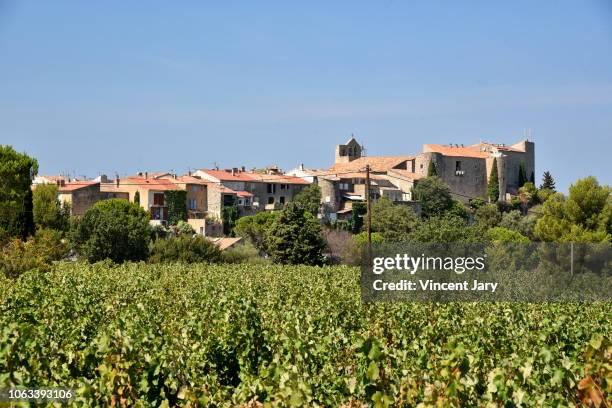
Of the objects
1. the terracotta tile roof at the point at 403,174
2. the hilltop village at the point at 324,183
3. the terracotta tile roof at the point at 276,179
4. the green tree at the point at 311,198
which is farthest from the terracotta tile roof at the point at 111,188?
the terracotta tile roof at the point at 403,174

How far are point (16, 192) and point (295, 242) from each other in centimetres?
1378

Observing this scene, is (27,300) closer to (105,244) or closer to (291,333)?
(291,333)

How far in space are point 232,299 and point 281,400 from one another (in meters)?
7.21

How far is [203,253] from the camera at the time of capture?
46312 mm

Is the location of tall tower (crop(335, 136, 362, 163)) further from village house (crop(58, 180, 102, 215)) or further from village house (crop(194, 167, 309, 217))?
village house (crop(58, 180, 102, 215))

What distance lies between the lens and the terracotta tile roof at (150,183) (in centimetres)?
7662

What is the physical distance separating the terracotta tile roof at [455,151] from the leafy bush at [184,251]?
2196 inches

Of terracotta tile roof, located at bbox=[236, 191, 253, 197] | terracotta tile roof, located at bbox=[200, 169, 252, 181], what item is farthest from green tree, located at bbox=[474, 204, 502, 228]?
terracotta tile roof, located at bbox=[200, 169, 252, 181]

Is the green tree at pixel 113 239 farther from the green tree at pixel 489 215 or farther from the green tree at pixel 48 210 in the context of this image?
the green tree at pixel 489 215

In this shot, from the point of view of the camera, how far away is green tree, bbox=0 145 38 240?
47.0 meters

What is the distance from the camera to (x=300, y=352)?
11094 mm

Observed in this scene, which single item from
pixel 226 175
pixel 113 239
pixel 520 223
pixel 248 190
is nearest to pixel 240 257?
pixel 113 239

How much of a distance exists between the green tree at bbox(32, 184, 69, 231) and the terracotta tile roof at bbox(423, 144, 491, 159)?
46.6 meters

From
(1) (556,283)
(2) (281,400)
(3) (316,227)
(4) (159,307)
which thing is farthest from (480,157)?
(2) (281,400)
